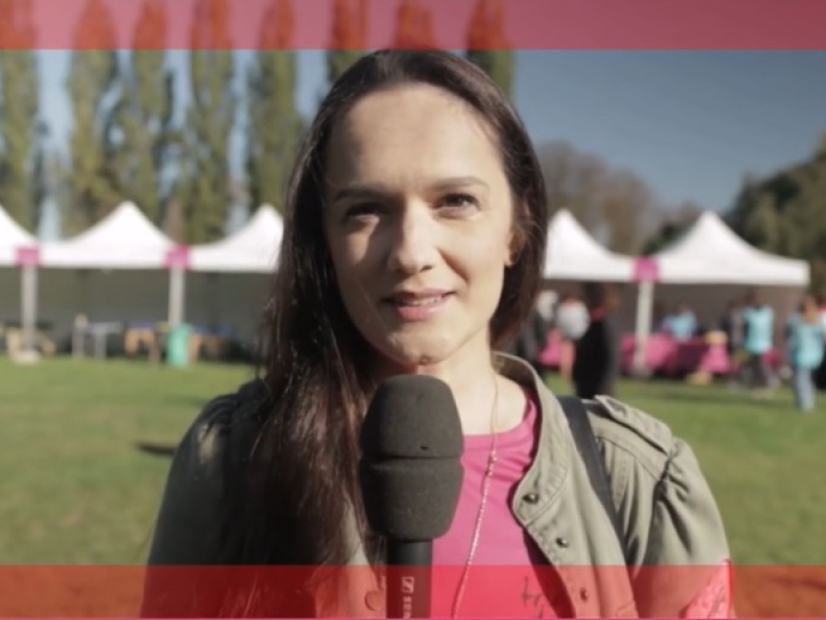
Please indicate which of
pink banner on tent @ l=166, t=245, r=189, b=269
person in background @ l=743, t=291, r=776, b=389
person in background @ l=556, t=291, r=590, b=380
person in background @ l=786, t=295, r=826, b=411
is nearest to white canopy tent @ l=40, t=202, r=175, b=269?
pink banner on tent @ l=166, t=245, r=189, b=269

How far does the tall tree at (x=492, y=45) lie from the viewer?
1.17 meters

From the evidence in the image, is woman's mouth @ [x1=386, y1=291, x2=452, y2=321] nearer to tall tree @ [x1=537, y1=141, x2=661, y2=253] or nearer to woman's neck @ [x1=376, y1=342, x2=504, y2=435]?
woman's neck @ [x1=376, y1=342, x2=504, y2=435]

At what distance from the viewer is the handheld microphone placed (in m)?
0.97

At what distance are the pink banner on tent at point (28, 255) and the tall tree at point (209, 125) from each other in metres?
2.22

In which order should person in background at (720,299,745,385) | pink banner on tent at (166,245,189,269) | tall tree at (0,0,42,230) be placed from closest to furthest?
tall tree at (0,0,42,230) < person in background at (720,299,745,385) < pink banner on tent at (166,245,189,269)

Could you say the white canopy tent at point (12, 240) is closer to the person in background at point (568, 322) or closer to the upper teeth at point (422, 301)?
the person in background at point (568, 322)

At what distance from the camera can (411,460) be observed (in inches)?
39.5

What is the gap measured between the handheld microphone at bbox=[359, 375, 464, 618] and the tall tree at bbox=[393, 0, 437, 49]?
411 millimetres

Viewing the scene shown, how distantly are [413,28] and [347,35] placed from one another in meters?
0.09

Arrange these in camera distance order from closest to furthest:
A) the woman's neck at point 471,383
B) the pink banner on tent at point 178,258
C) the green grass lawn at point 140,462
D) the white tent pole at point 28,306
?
the woman's neck at point 471,383 → the green grass lawn at point 140,462 → the pink banner on tent at point 178,258 → the white tent pole at point 28,306

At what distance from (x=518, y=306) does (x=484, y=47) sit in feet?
1.18

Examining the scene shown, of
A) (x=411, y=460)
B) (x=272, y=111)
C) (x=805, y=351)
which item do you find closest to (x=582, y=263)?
(x=805, y=351)

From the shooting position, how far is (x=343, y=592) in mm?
1233

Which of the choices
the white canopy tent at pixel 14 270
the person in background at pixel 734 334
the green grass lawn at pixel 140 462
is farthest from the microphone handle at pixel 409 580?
the white canopy tent at pixel 14 270
